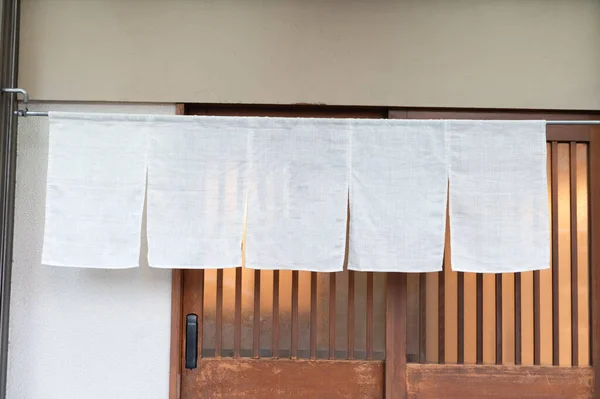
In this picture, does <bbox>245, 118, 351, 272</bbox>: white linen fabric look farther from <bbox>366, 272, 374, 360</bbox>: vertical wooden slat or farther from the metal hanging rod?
the metal hanging rod

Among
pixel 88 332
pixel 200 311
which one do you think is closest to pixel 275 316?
pixel 200 311

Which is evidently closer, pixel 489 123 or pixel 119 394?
pixel 489 123

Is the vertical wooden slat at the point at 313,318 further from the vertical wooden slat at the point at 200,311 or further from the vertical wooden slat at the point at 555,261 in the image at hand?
the vertical wooden slat at the point at 555,261

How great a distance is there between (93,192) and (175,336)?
119 cm

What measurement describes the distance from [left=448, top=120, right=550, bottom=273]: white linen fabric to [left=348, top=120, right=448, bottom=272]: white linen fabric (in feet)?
0.48

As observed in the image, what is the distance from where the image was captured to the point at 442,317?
350 cm

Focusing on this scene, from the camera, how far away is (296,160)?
3.23 meters

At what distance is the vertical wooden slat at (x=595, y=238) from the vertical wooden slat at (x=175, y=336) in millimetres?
3086

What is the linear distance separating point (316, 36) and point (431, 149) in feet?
3.99

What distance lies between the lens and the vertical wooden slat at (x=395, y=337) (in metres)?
3.39

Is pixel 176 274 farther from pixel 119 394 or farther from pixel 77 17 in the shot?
pixel 77 17

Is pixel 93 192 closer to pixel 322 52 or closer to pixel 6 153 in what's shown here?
pixel 6 153

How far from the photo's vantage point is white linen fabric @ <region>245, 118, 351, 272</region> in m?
3.21

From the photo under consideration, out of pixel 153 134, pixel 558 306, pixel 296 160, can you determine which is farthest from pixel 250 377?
pixel 558 306
